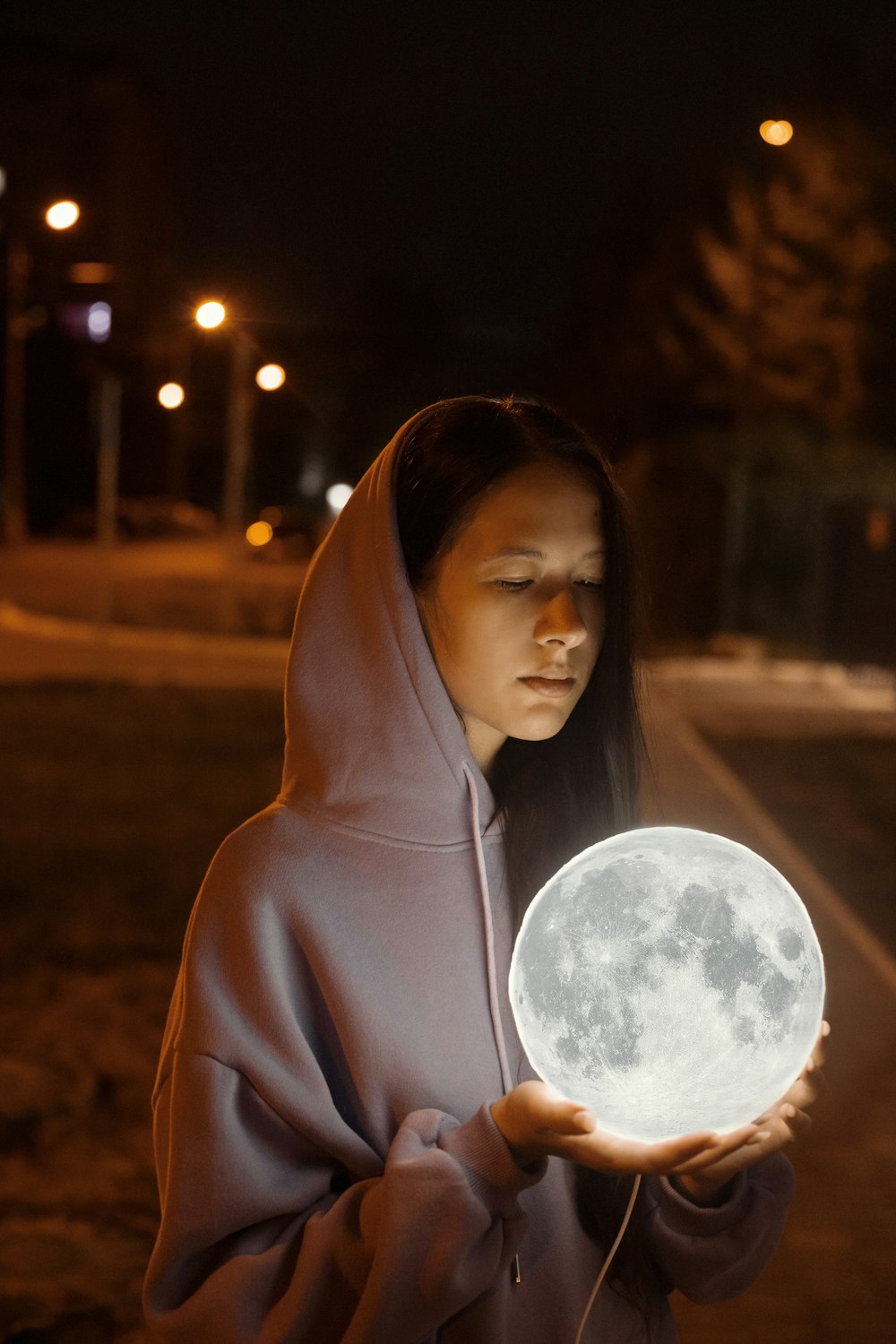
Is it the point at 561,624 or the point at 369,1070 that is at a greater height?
the point at 561,624

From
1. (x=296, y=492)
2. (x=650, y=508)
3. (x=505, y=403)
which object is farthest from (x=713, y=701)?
(x=296, y=492)

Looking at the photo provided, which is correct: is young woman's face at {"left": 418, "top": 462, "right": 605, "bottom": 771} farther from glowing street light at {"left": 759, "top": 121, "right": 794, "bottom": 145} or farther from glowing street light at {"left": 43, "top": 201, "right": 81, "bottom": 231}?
glowing street light at {"left": 759, "top": 121, "right": 794, "bottom": 145}

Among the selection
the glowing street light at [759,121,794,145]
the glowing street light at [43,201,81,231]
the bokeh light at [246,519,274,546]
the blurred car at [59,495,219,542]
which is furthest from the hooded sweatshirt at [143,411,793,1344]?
the blurred car at [59,495,219,542]

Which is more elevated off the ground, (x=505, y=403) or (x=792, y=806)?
(x=505, y=403)

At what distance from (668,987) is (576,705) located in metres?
0.65

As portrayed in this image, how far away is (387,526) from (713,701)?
47.7 feet

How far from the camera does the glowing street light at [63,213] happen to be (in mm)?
4871

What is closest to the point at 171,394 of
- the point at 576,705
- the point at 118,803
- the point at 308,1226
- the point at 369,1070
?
the point at 576,705

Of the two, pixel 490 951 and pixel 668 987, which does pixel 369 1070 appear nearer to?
pixel 490 951

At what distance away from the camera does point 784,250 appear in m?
20.7

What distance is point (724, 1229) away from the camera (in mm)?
1853

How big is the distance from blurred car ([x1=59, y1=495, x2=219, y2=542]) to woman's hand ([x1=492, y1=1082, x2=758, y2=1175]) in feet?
144

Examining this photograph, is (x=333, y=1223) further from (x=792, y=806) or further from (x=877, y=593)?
(x=877, y=593)

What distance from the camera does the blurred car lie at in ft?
147
